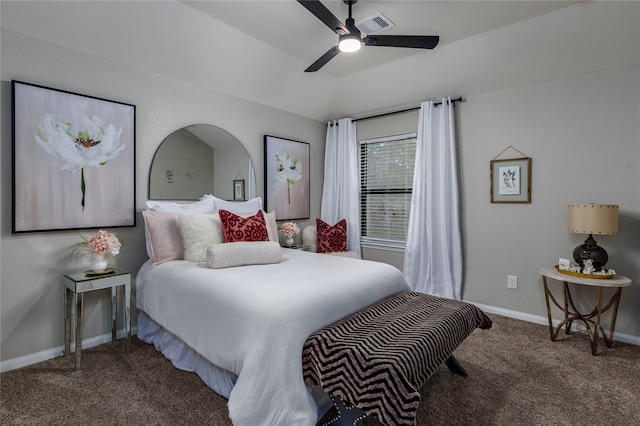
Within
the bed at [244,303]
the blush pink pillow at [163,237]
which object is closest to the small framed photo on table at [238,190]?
the bed at [244,303]

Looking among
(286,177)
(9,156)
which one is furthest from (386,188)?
(9,156)

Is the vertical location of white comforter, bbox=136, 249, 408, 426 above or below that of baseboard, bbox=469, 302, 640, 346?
above

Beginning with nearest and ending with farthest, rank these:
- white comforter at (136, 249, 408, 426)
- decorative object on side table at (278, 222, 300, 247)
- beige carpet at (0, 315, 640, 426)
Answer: white comforter at (136, 249, 408, 426) < beige carpet at (0, 315, 640, 426) < decorative object on side table at (278, 222, 300, 247)

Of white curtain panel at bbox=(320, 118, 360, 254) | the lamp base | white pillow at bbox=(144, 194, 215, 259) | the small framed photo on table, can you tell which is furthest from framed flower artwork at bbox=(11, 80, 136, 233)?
the lamp base

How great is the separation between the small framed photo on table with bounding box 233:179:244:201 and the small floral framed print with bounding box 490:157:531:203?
2696 millimetres

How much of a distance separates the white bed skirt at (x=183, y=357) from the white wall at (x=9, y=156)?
0.26 metres

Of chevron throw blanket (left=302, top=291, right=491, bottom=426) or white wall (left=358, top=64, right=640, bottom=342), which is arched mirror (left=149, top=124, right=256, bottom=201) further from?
white wall (left=358, top=64, right=640, bottom=342)

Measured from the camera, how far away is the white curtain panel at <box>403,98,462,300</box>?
11.8 feet

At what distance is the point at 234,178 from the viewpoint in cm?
354

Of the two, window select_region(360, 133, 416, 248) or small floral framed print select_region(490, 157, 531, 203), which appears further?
window select_region(360, 133, 416, 248)

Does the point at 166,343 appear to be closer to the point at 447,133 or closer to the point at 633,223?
the point at 447,133

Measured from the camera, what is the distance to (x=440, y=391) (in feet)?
6.51

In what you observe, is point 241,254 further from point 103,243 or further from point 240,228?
point 103,243

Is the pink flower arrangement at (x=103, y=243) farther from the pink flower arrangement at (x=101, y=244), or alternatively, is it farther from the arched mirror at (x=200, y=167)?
the arched mirror at (x=200, y=167)
